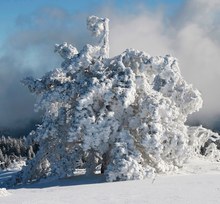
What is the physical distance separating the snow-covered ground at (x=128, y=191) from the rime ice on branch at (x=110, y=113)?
61.0 inches

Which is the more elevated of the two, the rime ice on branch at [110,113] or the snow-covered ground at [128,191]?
the rime ice on branch at [110,113]

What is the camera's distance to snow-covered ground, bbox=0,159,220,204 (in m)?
24.9

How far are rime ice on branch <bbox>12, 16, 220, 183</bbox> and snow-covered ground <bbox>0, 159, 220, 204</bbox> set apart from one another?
1549 millimetres

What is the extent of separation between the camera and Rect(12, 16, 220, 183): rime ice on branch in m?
34.2

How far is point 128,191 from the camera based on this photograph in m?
27.6

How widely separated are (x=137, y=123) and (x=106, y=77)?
3.69 metres

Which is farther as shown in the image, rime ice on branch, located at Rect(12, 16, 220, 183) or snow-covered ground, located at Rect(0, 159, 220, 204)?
rime ice on branch, located at Rect(12, 16, 220, 183)

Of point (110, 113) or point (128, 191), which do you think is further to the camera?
point (110, 113)

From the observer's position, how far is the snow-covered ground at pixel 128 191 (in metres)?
24.9

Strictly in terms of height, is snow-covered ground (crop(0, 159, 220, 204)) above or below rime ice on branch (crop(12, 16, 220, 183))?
below

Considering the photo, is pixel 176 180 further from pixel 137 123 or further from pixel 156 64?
pixel 156 64

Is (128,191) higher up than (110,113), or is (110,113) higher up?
(110,113)

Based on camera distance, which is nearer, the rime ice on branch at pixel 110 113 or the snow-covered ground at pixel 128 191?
the snow-covered ground at pixel 128 191

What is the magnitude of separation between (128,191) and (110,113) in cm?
803
